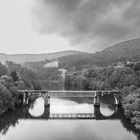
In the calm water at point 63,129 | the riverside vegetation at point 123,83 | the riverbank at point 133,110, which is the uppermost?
the riverside vegetation at point 123,83

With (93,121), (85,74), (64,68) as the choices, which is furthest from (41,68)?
(93,121)

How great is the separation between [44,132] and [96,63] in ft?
428

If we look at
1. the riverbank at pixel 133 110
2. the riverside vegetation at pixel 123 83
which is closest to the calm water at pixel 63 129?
the riverbank at pixel 133 110

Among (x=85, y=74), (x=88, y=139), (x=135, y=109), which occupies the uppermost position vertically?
(x=85, y=74)

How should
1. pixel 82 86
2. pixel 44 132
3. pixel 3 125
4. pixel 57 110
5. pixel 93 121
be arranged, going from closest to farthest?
pixel 44 132 → pixel 3 125 → pixel 93 121 → pixel 57 110 → pixel 82 86

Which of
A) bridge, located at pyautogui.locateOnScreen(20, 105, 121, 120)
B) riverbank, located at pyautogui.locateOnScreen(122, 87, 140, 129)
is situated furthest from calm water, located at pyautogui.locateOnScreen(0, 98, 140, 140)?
riverbank, located at pyautogui.locateOnScreen(122, 87, 140, 129)

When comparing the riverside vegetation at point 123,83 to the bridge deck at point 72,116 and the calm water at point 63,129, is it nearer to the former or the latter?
the calm water at point 63,129

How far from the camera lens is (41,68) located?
616ft

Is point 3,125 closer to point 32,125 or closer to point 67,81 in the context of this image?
point 32,125

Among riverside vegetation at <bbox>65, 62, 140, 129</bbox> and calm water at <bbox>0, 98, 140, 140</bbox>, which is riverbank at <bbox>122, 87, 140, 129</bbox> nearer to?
riverside vegetation at <bbox>65, 62, 140, 129</bbox>

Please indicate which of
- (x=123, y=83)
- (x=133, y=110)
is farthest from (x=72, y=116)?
(x=123, y=83)

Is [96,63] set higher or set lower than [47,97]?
higher

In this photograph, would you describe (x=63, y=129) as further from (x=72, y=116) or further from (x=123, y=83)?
(x=123, y=83)

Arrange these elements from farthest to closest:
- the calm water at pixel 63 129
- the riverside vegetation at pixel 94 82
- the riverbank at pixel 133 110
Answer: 1. the riverside vegetation at pixel 94 82
2. the riverbank at pixel 133 110
3. the calm water at pixel 63 129
